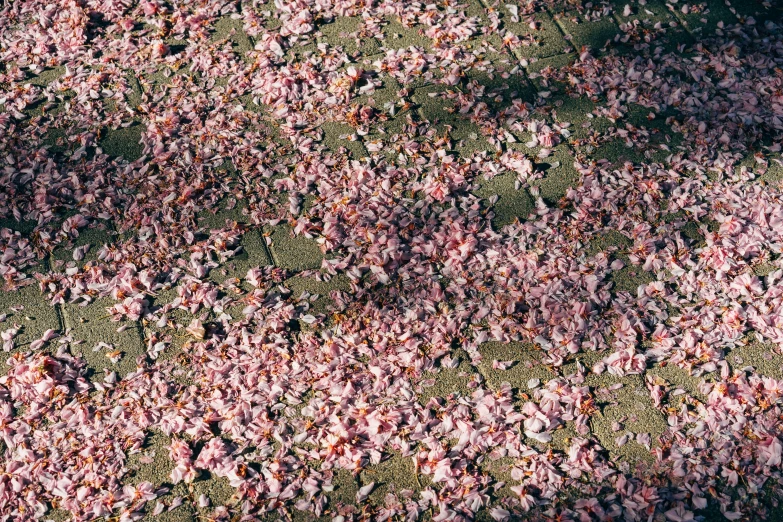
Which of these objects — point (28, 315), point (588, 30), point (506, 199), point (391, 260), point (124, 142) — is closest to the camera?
point (28, 315)

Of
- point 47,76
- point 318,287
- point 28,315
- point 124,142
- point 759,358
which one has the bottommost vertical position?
point 759,358

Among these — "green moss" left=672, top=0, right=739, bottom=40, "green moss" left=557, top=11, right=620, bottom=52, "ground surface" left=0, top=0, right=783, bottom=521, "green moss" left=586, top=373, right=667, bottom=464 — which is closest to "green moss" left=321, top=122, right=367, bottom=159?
"ground surface" left=0, top=0, right=783, bottom=521

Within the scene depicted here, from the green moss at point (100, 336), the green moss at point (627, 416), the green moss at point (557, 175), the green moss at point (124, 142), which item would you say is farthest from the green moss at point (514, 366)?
the green moss at point (124, 142)

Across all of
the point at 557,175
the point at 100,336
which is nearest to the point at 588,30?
the point at 557,175

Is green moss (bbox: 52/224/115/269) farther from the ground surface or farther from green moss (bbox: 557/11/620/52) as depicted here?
green moss (bbox: 557/11/620/52)

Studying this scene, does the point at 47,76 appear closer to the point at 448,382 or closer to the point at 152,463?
the point at 152,463

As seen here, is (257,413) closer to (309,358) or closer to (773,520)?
(309,358)

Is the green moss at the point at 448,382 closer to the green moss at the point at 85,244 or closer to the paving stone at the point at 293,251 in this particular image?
the paving stone at the point at 293,251

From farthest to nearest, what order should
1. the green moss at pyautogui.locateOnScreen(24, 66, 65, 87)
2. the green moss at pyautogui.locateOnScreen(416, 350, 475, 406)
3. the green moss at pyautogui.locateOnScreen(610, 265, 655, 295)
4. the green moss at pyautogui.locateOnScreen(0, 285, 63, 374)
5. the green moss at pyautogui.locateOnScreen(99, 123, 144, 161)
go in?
the green moss at pyautogui.locateOnScreen(24, 66, 65, 87) → the green moss at pyautogui.locateOnScreen(99, 123, 144, 161) → the green moss at pyautogui.locateOnScreen(610, 265, 655, 295) → the green moss at pyautogui.locateOnScreen(0, 285, 63, 374) → the green moss at pyautogui.locateOnScreen(416, 350, 475, 406)
